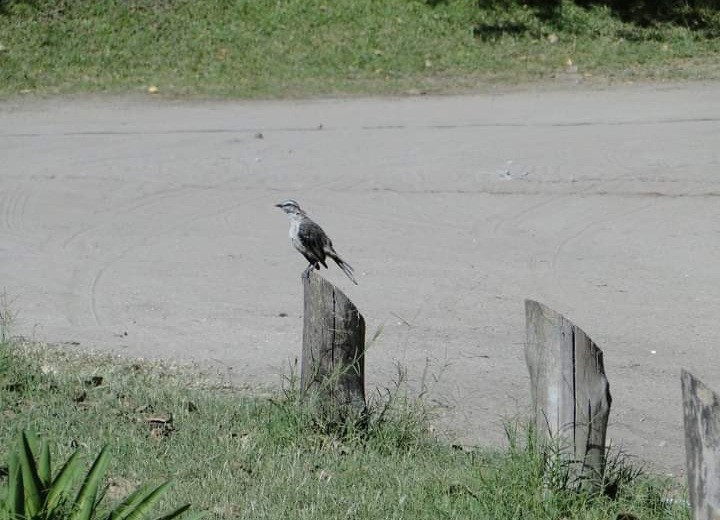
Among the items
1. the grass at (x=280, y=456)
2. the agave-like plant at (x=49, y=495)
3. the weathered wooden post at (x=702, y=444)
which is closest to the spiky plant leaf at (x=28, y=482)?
the agave-like plant at (x=49, y=495)

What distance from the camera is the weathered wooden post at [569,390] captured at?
16.6 feet

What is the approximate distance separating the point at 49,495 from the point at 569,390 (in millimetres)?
2214

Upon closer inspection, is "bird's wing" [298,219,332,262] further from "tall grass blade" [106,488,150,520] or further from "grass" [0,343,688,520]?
"tall grass blade" [106,488,150,520]

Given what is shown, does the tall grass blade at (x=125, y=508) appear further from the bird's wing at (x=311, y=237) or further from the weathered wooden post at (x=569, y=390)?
the bird's wing at (x=311, y=237)

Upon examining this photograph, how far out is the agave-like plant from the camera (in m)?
4.14

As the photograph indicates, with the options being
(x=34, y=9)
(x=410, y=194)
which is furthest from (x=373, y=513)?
(x=34, y=9)

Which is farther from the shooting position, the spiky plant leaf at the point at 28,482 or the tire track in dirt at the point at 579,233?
the tire track in dirt at the point at 579,233

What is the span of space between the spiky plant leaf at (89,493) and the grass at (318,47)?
33.8ft

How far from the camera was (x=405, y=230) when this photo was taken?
10188 mm

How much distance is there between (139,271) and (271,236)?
50.4 inches

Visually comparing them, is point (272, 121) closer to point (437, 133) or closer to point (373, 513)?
point (437, 133)

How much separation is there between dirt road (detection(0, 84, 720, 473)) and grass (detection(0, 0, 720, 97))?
84 centimetres

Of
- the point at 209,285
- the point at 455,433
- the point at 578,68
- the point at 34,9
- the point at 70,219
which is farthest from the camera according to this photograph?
the point at 34,9

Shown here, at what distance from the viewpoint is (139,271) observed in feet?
31.2
